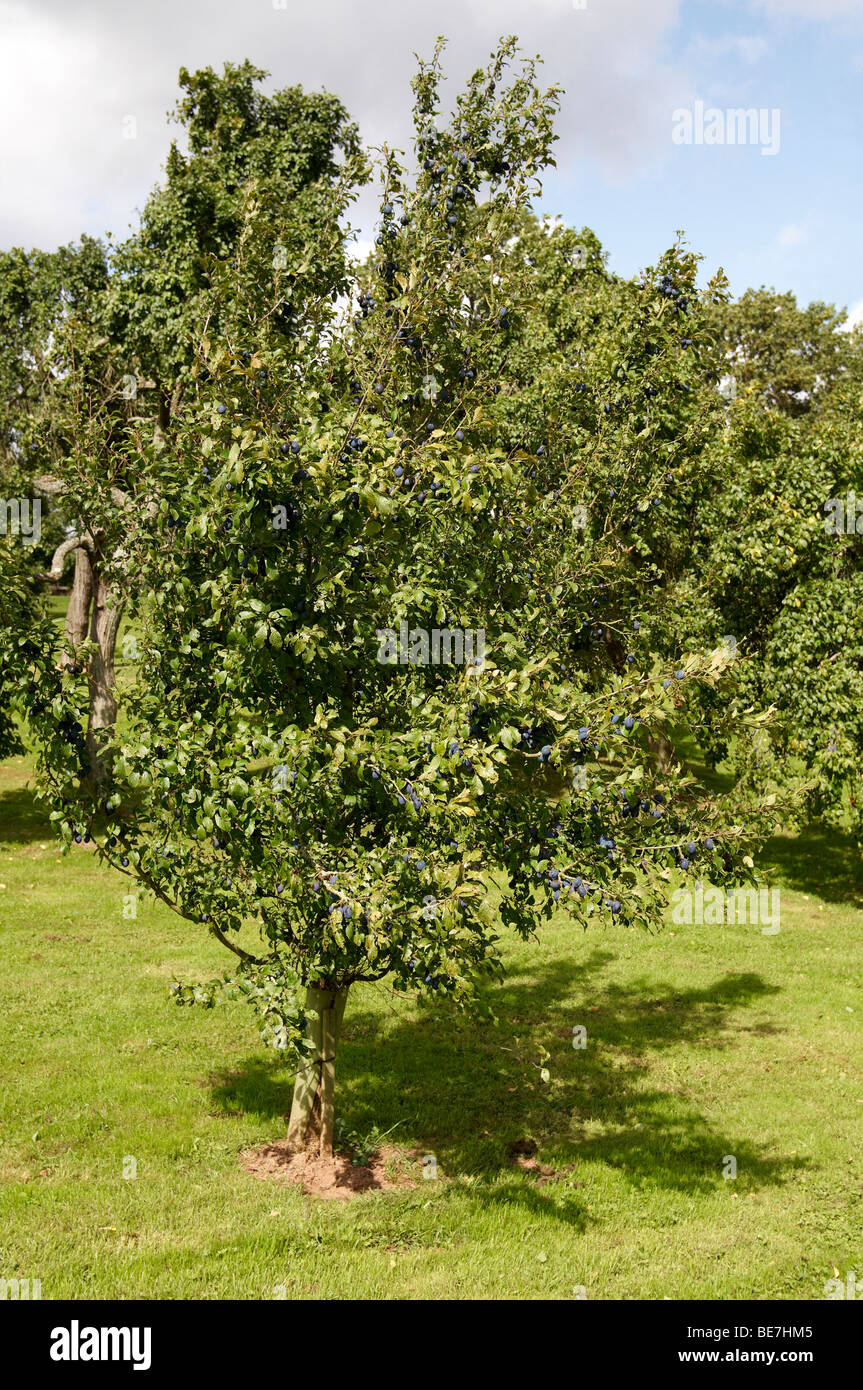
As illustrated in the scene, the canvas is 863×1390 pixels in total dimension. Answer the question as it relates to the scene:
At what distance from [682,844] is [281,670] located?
10.2 feet

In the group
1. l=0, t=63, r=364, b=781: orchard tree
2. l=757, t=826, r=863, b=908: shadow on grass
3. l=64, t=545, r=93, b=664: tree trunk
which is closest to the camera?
l=0, t=63, r=364, b=781: orchard tree

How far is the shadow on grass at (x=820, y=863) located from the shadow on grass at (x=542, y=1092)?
7180 mm

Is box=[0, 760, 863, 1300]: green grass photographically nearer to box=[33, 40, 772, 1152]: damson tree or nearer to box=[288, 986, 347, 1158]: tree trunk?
box=[288, 986, 347, 1158]: tree trunk

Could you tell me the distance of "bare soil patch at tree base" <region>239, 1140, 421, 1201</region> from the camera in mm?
8844

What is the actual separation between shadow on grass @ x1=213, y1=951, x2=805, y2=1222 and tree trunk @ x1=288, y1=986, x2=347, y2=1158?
710 mm

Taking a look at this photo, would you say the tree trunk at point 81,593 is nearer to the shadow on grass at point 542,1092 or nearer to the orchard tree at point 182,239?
the orchard tree at point 182,239

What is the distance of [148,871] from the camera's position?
25.7 feet

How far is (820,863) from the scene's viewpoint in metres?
22.3

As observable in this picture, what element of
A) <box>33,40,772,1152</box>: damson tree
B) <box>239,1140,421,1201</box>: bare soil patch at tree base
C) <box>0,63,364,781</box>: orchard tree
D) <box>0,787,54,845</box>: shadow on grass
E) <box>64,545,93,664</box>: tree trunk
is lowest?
<box>239,1140,421,1201</box>: bare soil patch at tree base

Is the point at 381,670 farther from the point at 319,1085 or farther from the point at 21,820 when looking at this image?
the point at 21,820

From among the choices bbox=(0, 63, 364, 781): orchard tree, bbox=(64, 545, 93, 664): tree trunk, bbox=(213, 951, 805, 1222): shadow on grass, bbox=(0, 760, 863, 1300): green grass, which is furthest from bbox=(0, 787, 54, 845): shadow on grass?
bbox=(213, 951, 805, 1222): shadow on grass

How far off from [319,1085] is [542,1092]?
303 cm

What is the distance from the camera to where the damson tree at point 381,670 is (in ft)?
21.0

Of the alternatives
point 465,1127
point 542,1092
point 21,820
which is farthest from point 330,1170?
point 21,820
